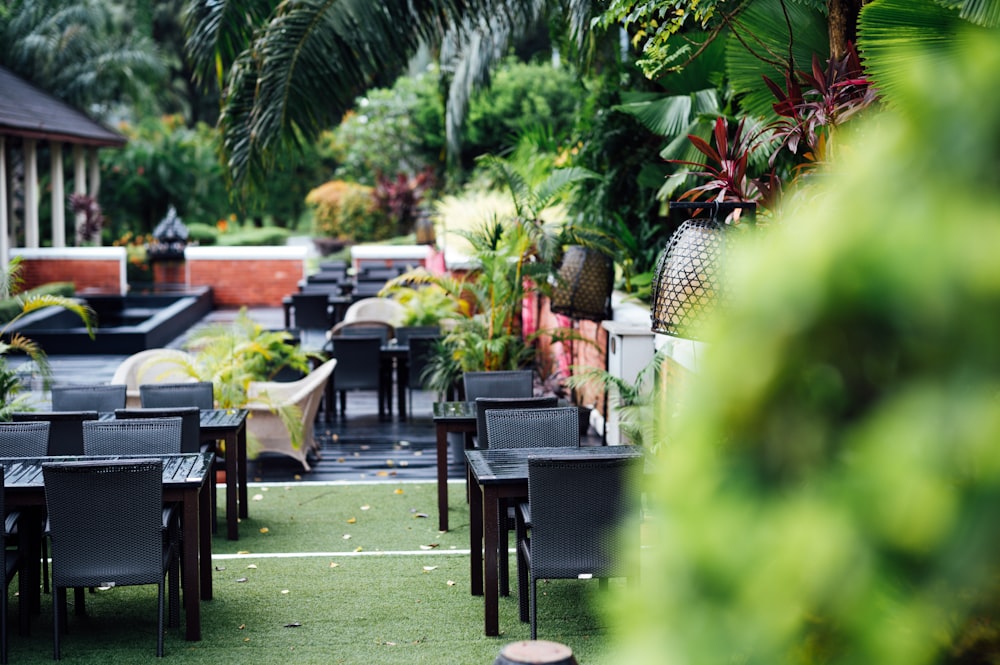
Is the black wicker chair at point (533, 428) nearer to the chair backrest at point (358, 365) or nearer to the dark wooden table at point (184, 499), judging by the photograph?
the dark wooden table at point (184, 499)

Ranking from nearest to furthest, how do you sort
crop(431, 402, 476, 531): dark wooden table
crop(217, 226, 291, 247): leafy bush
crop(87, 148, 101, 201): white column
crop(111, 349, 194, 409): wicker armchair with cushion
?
crop(431, 402, 476, 531): dark wooden table
crop(111, 349, 194, 409): wicker armchair with cushion
crop(87, 148, 101, 201): white column
crop(217, 226, 291, 247): leafy bush

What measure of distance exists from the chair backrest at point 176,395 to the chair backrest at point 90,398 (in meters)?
0.17

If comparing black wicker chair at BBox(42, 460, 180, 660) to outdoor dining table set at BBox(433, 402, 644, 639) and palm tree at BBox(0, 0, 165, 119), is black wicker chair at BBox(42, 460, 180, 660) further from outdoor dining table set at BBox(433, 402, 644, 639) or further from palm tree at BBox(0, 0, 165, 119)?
palm tree at BBox(0, 0, 165, 119)

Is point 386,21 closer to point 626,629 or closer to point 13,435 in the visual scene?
point 13,435

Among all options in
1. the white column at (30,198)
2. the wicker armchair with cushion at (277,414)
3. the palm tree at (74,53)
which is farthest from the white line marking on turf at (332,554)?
the palm tree at (74,53)

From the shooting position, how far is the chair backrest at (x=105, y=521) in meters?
5.20

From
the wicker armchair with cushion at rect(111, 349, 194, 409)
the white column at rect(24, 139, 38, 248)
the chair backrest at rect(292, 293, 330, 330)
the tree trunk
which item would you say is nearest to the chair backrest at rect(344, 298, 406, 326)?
the chair backrest at rect(292, 293, 330, 330)

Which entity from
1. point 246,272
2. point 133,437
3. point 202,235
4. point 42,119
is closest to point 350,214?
point 202,235

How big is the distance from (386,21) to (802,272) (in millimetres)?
8434

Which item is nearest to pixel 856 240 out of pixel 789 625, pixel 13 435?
pixel 789 625

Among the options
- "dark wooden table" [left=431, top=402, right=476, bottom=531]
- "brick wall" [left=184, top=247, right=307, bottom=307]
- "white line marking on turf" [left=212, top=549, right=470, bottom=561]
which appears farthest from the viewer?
"brick wall" [left=184, top=247, right=307, bottom=307]

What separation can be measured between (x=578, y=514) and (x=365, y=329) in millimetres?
7839

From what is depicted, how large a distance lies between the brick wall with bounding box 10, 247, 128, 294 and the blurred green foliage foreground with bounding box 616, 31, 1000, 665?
22674 mm

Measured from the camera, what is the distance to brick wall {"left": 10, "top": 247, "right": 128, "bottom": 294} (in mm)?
22047
